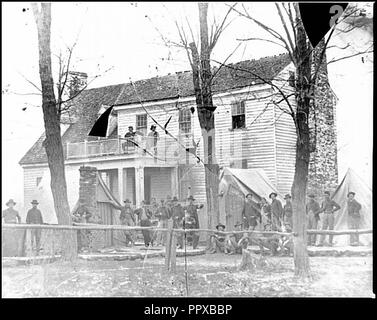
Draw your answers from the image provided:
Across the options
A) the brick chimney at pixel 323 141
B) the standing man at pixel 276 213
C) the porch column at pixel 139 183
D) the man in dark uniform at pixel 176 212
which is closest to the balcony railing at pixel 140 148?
the porch column at pixel 139 183

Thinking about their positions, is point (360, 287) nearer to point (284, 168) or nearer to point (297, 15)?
point (284, 168)

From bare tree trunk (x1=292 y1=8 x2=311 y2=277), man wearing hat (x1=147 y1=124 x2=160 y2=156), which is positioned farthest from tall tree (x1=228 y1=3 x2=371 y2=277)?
man wearing hat (x1=147 y1=124 x2=160 y2=156)

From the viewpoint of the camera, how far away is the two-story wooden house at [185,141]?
3693 millimetres

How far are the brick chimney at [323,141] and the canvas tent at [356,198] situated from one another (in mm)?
59

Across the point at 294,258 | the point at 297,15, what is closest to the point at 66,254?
the point at 294,258

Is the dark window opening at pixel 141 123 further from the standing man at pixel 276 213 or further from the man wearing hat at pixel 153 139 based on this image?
the standing man at pixel 276 213

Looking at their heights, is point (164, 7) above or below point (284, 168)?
above

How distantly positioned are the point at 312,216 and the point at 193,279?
0.78m

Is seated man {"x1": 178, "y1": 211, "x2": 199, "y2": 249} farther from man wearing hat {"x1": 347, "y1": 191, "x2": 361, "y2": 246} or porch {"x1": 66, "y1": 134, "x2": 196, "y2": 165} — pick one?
man wearing hat {"x1": 347, "y1": 191, "x2": 361, "y2": 246}

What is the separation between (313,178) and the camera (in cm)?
373

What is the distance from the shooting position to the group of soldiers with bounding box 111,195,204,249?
370 centimetres

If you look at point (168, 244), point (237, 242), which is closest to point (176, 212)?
point (168, 244)
